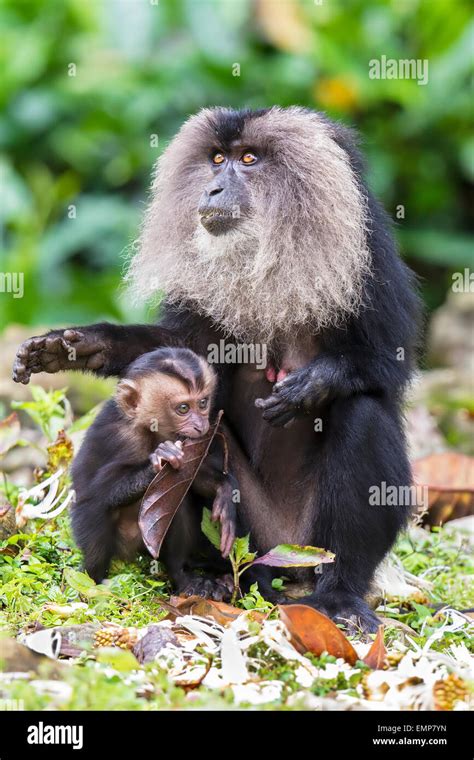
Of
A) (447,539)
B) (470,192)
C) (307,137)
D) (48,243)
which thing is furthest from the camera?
(470,192)

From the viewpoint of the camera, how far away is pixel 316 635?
459cm

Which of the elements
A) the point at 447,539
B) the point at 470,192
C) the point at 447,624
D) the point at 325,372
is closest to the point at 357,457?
the point at 325,372

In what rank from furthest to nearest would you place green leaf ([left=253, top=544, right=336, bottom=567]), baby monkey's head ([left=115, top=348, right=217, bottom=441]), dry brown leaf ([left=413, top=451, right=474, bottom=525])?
dry brown leaf ([left=413, top=451, right=474, bottom=525]) < baby monkey's head ([left=115, top=348, right=217, bottom=441]) < green leaf ([left=253, top=544, right=336, bottom=567])

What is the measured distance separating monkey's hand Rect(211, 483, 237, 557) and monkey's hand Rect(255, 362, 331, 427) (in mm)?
430

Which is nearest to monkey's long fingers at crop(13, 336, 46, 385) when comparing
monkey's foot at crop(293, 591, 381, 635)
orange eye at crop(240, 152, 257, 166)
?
orange eye at crop(240, 152, 257, 166)

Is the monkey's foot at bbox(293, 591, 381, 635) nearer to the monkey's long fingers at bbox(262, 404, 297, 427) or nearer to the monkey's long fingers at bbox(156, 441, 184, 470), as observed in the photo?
the monkey's long fingers at bbox(262, 404, 297, 427)

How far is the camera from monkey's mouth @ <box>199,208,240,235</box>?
5.60 metres

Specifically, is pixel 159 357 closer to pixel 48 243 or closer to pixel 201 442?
pixel 201 442

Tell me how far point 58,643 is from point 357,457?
5.62 feet

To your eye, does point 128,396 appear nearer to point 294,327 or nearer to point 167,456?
point 167,456

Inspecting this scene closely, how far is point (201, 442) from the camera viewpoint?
5309mm

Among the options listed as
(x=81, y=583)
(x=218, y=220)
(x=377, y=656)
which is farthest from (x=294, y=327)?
(x=377, y=656)

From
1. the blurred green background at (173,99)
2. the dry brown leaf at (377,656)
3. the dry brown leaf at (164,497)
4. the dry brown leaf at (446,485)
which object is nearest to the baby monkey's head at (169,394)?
the dry brown leaf at (164,497)

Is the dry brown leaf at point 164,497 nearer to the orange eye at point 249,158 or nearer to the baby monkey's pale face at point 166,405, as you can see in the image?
the baby monkey's pale face at point 166,405
